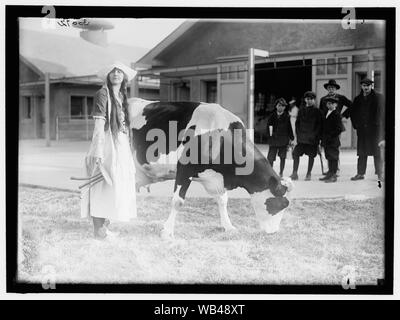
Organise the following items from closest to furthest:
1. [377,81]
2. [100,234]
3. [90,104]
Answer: [377,81], [100,234], [90,104]

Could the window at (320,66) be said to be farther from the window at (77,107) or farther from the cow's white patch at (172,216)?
the window at (77,107)

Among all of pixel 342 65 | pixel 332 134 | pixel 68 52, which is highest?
pixel 68 52

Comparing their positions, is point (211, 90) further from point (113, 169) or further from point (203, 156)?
point (113, 169)

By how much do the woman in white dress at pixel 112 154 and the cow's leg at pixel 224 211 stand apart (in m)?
0.82

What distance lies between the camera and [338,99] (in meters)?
5.07

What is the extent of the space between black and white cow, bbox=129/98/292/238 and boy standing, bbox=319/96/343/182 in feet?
1.56

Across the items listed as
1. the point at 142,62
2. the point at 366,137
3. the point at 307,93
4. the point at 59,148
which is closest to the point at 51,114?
the point at 59,148

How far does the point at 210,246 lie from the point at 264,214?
60 centimetres

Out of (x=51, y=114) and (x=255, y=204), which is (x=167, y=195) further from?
(x=51, y=114)

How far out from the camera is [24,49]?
494 centimetres

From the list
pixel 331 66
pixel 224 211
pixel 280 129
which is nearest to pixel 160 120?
pixel 224 211

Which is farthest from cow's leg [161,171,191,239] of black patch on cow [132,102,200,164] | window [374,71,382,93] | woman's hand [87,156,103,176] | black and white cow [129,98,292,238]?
window [374,71,382,93]

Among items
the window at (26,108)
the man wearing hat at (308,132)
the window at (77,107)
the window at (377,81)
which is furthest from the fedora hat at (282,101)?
the window at (26,108)
